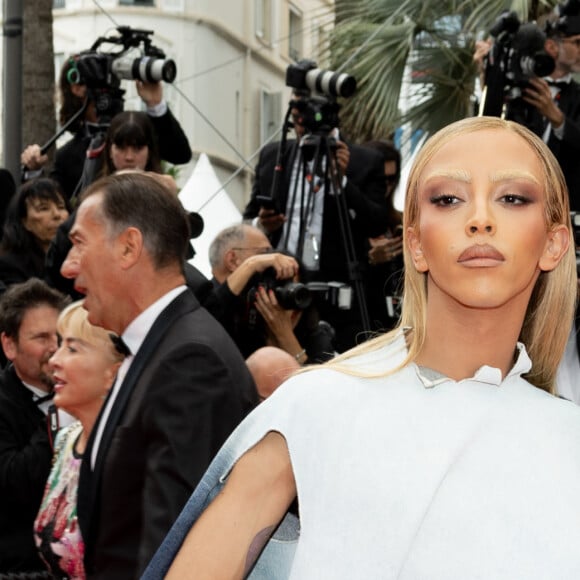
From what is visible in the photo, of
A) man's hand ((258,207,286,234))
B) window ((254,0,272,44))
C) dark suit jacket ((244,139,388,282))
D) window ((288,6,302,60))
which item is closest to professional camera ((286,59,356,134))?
dark suit jacket ((244,139,388,282))

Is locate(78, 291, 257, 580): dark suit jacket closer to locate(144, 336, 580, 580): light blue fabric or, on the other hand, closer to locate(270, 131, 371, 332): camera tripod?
locate(144, 336, 580, 580): light blue fabric

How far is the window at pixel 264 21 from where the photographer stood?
22672mm

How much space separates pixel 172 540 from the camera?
1948 millimetres

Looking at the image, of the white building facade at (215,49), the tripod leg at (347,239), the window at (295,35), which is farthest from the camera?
the white building facade at (215,49)

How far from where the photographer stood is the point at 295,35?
72.8ft

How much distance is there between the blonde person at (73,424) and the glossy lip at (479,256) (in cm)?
186

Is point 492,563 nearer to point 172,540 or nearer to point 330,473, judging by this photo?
point 330,473

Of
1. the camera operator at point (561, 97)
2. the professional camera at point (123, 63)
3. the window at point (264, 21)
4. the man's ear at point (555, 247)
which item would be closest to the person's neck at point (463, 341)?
the man's ear at point (555, 247)

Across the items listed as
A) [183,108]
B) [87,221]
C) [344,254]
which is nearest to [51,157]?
[344,254]

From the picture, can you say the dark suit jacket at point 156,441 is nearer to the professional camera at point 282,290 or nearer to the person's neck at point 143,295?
the person's neck at point 143,295

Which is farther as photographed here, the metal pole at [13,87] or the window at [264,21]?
the window at [264,21]

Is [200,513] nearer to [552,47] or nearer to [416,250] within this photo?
[416,250]

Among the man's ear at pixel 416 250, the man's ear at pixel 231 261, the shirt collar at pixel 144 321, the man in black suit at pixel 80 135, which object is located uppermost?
the man's ear at pixel 416 250

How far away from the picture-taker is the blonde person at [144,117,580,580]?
1917 millimetres
